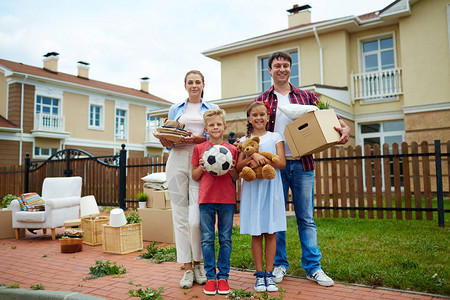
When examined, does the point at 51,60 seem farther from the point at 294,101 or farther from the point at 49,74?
the point at 294,101

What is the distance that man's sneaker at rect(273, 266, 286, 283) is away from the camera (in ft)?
11.4

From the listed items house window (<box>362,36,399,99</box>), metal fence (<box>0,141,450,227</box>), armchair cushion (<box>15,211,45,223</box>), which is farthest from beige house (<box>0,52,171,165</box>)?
house window (<box>362,36,399,99</box>)

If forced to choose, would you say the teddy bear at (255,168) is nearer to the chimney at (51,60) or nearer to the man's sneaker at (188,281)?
the man's sneaker at (188,281)

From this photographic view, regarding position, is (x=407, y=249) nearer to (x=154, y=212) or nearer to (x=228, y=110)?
(x=154, y=212)

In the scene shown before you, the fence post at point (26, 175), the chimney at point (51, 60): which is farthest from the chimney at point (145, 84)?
the fence post at point (26, 175)

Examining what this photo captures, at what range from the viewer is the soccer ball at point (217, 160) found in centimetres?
309

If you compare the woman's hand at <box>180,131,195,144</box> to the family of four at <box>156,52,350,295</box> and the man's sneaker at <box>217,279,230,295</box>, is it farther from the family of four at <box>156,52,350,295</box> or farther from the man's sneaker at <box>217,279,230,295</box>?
the man's sneaker at <box>217,279,230,295</box>

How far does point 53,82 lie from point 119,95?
4761 mm

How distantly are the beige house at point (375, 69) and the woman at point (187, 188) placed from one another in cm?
884

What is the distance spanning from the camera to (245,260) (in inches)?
165

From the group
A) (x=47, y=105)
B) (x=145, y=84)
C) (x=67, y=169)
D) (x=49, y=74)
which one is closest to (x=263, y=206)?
(x=67, y=169)

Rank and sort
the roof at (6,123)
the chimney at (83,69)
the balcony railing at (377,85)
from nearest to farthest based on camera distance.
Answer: the balcony railing at (377,85) < the roof at (6,123) < the chimney at (83,69)

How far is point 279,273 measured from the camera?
3535 millimetres

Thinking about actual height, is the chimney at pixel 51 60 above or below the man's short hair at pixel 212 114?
above
